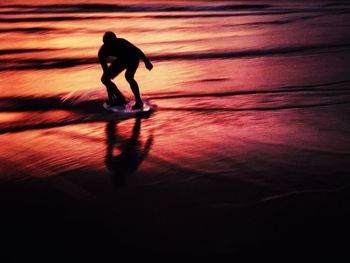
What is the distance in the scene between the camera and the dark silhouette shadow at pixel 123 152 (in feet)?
17.9

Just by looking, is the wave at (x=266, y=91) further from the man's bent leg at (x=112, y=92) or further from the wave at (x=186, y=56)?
the wave at (x=186, y=56)

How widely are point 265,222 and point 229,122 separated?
2772 millimetres

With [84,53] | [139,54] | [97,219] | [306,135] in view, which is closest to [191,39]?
[84,53]

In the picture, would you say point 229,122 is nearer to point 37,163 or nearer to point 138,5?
point 37,163

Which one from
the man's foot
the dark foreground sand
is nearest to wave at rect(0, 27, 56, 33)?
the man's foot

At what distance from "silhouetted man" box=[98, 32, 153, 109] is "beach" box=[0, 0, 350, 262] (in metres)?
0.45

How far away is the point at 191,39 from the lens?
13.5m

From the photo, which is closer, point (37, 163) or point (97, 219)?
point (97, 219)

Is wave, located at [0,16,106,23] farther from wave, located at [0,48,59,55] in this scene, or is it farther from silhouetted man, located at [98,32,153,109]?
silhouetted man, located at [98,32,153,109]

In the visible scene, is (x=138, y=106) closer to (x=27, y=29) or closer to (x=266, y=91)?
(x=266, y=91)

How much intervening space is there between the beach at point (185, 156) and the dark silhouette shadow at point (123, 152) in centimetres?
3

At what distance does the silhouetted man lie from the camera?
7.26m

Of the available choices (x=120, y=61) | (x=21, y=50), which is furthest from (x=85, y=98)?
(x=21, y=50)

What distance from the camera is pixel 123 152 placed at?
6016 millimetres
